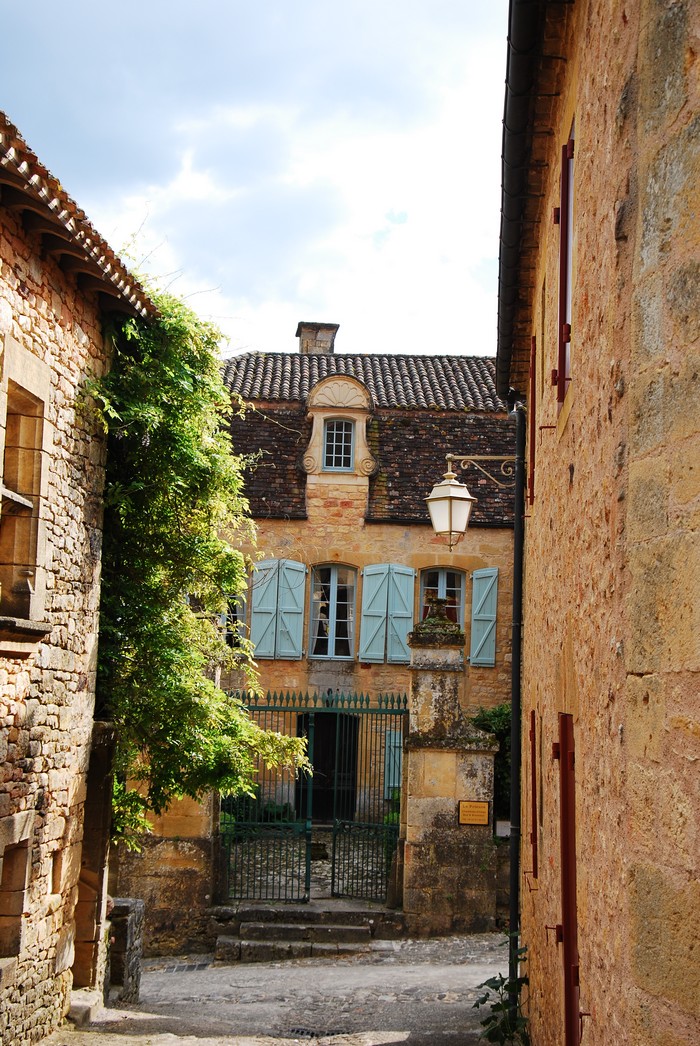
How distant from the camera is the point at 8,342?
6840mm

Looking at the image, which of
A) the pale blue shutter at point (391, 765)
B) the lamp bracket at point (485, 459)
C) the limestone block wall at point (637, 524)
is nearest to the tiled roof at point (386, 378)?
the lamp bracket at point (485, 459)

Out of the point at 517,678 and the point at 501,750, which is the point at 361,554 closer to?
the point at 501,750

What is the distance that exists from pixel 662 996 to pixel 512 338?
7096 millimetres

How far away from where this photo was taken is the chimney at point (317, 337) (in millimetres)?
26359

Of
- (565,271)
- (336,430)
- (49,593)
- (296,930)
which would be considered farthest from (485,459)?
(565,271)

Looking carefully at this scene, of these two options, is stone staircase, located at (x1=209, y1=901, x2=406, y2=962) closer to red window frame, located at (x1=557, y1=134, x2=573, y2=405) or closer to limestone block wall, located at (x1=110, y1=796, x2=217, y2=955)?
limestone block wall, located at (x1=110, y1=796, x2=217, y2=955)

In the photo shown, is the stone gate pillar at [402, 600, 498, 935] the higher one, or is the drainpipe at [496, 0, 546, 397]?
the drainpipe at [496, 0, 546, 397]

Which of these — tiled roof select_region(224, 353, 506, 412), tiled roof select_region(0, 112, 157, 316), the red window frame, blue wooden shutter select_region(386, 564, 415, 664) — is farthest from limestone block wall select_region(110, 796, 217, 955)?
tiled roof select_region(224, 353, 506, 412)

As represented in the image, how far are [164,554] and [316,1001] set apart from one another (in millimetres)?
4659

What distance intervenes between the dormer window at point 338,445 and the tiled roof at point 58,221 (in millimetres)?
11845

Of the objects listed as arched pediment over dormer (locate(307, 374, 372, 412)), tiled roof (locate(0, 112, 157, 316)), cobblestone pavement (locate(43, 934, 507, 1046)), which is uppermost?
arched pediment over dormer (locate(307, 374, 372, 412))

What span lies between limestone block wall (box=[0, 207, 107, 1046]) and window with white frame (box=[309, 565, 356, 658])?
37.5 feet

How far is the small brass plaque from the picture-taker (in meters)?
13.7

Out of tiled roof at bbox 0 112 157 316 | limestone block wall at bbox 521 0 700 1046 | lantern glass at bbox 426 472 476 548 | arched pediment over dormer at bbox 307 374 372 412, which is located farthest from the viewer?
arched pediment over dormer at bbox 307 374 372 412
